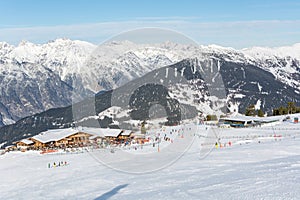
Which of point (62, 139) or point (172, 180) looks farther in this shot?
point (62, 139)

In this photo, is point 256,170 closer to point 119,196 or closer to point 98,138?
point 119,196

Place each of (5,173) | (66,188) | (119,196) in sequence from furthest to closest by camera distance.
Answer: (5,173)
(66,188)
(119,196)

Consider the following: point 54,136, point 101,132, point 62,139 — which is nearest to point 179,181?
point 62,139

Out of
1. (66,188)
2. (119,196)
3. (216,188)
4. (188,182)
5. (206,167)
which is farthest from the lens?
(206,167)

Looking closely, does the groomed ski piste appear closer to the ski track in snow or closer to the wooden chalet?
the ski track in snow

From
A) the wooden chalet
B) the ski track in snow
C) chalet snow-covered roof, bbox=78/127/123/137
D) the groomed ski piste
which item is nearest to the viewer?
the ski track in snow

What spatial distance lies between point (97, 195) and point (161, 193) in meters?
3.29

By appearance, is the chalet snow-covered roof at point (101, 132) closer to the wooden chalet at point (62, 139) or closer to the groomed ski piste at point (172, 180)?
the wooden chalet at point (62, 139)

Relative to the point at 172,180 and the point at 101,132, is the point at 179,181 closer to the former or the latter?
the point at 172,180

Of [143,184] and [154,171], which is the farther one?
[154,171]

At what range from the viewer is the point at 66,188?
19953 mm

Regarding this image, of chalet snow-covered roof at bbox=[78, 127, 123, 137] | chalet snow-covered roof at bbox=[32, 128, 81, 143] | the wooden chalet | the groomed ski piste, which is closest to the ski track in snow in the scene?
the groomed ski piste

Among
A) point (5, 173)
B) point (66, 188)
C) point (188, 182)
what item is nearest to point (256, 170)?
point (188, 182)

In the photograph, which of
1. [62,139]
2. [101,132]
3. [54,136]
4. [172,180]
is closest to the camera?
[172,180]
